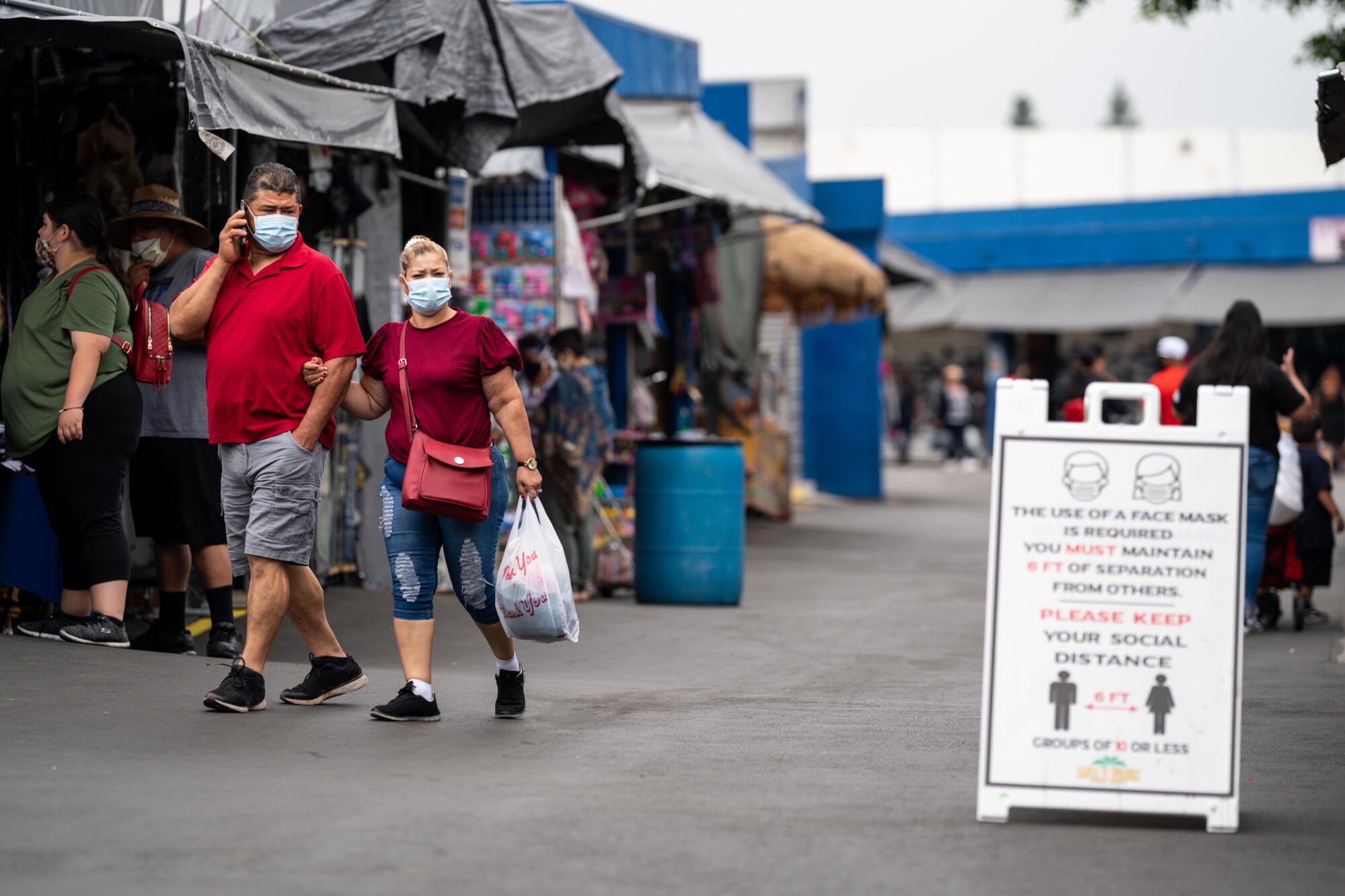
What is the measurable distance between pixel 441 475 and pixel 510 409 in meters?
0.37

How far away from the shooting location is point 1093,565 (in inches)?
194

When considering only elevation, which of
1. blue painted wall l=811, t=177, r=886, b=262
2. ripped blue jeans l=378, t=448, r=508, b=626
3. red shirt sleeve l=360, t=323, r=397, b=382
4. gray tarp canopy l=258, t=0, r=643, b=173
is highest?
blue painted wall l=811, t=177, r=886, b=262

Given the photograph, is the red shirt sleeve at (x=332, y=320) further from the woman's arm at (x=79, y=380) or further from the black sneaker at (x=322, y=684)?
the woman's arm at (x=79, y=380)

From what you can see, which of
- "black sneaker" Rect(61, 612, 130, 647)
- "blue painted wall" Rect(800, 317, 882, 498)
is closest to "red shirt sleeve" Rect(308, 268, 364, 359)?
"black sneaker" Rect(61, 612, 130, 647)

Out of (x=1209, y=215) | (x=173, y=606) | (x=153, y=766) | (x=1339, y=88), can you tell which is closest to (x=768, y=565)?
(x=173, y=606)

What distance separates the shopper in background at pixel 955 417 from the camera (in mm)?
32469

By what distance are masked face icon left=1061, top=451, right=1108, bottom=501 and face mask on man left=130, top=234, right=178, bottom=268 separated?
4.69 metres

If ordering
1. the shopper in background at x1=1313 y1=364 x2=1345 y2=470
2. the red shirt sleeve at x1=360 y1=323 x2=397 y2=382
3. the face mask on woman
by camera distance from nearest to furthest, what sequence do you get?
the red shirt sleeve at x1=360 y1=323 x2=397 y2=382 < the face mask on woman < the shopper in background at x1=1313 y1=364 x2=1345 y2=470

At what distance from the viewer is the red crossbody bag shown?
6.22 meters

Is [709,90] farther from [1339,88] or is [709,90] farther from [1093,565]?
[1093,565]

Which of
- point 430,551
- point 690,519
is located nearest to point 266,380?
point 430,551

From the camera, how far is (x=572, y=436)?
11.5m

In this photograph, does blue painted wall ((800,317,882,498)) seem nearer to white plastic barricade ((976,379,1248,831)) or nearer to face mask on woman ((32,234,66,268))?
face mask on woman ((32,234,66,268))

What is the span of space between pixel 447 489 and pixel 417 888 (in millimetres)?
2216
